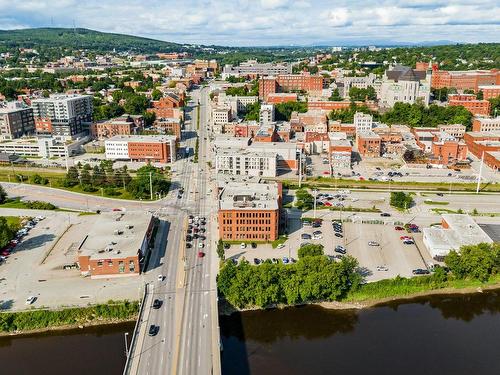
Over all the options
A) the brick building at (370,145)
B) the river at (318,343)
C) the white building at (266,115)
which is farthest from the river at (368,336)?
the white building at (266,115)

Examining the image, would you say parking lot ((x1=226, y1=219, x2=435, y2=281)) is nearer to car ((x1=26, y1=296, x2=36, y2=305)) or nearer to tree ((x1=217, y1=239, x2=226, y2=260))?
tree ((x1=217, y1=239, x2=226, y2=260))

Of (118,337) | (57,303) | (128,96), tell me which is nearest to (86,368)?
(118,337)

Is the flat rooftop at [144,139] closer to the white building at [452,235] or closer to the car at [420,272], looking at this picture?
the white building at [452,235]

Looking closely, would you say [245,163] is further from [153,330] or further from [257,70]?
[257,70]

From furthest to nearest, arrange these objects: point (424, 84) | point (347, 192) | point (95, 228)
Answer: point (424, 84)
point (347, 192)
point (95, 228)

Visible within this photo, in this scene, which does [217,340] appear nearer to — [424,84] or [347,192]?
[347,192]

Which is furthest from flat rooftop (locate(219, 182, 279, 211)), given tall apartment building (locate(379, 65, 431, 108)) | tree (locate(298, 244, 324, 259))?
tall apartment building (locate(379, 65, 431, 108))
